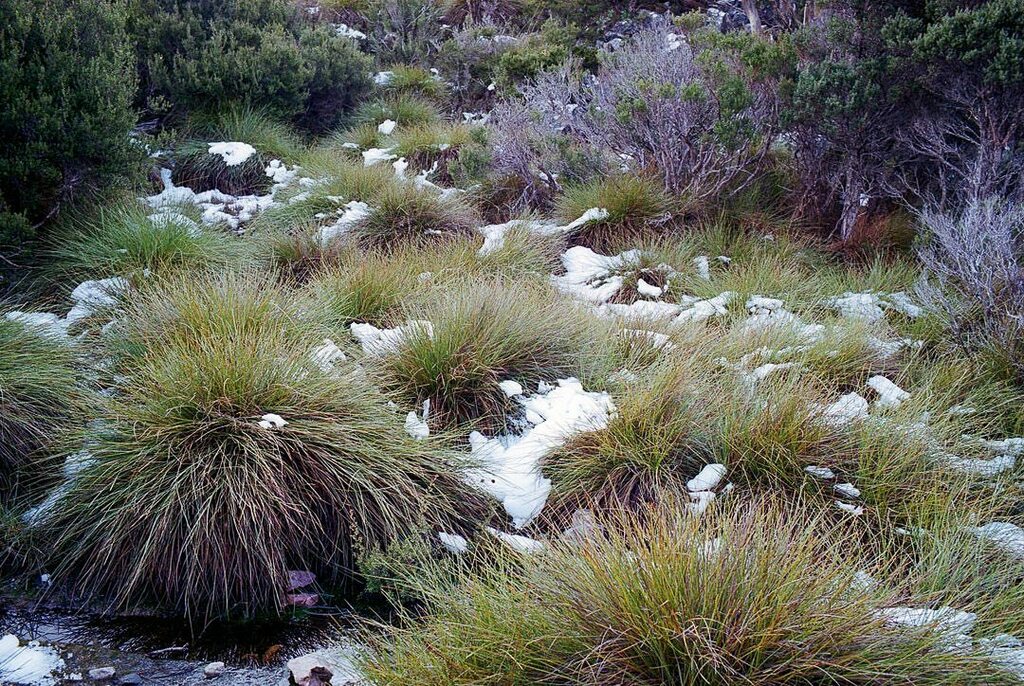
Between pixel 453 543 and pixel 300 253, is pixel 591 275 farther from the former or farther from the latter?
pixel 453 543

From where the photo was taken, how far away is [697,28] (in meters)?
8.45

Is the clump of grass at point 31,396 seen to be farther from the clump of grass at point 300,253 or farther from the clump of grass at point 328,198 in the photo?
the clump of grass at point 328,198

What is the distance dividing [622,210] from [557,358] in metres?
2.73

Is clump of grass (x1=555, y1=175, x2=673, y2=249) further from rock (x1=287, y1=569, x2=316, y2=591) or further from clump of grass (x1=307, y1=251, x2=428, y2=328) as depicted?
rock (x1=287, y1=569, x2=316, y2=591)

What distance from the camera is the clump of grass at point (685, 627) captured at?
234cm

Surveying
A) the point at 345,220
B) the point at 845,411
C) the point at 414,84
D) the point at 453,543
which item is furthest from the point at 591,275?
the point at 414,84

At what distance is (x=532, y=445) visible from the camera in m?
4.33

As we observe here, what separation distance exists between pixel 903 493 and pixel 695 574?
5.97ft

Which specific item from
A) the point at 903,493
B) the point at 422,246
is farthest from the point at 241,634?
the point at 422,246

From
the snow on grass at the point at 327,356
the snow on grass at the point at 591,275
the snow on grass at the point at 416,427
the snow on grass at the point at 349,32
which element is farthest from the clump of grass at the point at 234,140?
the snow on grass at the point at 416,427

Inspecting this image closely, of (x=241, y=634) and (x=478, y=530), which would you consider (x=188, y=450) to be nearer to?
(x=241, y=634)

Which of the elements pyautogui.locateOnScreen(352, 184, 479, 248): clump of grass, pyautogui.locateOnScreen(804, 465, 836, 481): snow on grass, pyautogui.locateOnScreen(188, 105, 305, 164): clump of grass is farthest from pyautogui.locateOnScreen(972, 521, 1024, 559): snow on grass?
pyautogui.locateOnScreen(188, 105, 305, 164): clump of grass

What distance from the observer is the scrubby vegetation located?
266 cm

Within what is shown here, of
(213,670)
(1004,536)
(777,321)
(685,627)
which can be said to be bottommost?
(213,670)
